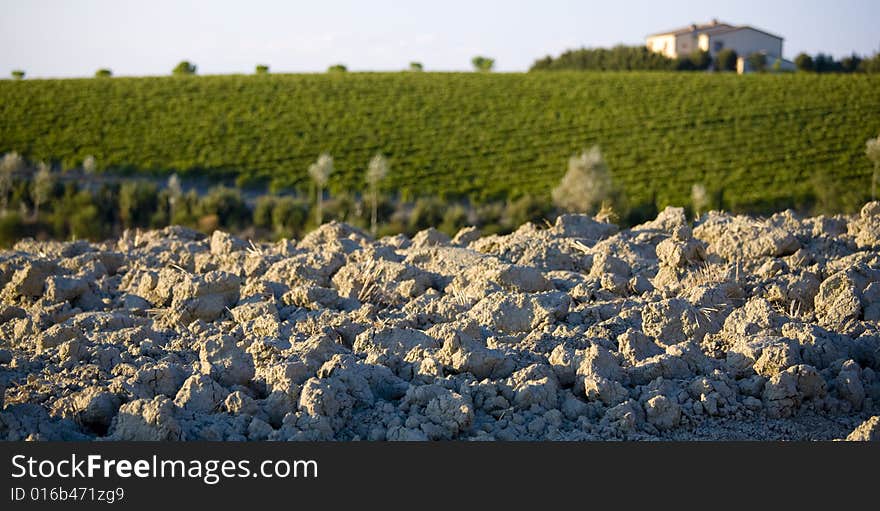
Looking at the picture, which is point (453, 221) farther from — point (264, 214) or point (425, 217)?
point (264, 214)

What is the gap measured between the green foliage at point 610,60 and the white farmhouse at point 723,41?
135cm

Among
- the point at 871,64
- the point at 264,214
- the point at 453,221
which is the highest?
the point at 871,64

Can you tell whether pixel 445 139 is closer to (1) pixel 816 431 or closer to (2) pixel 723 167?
(2) pixel 723 167

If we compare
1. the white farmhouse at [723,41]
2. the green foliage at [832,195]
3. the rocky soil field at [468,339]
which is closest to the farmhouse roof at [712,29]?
the white farmhouse at [723,41]

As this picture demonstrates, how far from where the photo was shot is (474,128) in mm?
50875

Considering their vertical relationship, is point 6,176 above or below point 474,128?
below

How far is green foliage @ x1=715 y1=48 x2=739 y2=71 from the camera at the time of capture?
67.2 metres

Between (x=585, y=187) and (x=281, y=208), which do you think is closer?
(x=281, y=208)

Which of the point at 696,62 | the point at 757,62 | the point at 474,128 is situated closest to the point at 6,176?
the point at 474,128

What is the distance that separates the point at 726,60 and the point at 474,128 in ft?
82.1

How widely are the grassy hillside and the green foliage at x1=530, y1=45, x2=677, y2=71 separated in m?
8.33

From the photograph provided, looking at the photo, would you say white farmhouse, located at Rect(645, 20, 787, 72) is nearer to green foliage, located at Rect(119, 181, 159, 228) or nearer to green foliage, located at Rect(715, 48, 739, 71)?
green foliage, located at Rect(715, 48, 739, 71)

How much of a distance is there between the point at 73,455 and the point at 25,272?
318 cm

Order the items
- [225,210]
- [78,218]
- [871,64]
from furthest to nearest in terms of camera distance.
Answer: [871,64] → [225,210] → [78,218]
